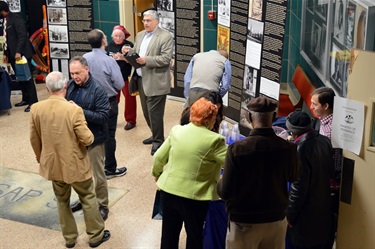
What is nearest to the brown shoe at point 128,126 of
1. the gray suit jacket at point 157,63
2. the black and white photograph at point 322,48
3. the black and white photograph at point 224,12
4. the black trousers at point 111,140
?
the gray suit jacket at point 157,63

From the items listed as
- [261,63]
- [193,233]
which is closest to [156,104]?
[261,63]

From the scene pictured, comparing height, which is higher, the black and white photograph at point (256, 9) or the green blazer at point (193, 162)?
the black and white photograph at point (256, 9)

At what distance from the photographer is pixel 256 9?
672 centimetres

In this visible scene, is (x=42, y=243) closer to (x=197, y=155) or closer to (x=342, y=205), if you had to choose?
(x=197, y=155)

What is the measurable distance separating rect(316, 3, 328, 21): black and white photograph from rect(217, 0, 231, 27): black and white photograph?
1.64 meters

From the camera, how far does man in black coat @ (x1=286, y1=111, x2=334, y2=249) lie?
3.80 metres

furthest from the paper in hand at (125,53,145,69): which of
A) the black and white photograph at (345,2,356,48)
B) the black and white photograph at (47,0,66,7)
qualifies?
the black and white photograph at (47,0,66,7)

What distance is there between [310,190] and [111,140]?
2.73m

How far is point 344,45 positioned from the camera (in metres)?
5.05

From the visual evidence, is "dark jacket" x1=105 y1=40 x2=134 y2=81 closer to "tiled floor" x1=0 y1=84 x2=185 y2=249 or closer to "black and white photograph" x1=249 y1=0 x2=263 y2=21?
"tiled floor" x1=0 y1=84 x2=185 y2=249

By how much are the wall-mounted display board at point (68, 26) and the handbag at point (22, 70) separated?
3.72 feet

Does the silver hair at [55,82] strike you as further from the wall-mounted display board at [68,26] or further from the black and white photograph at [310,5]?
the wall-mounted display board at [68,26]

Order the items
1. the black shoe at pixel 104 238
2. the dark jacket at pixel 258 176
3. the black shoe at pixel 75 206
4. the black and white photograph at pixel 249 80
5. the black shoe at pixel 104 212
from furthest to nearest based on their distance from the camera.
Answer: the black and white photograph at pixel 249 80 → the black shoe at pixel 75 206 → the black shoe at pixel 104 212 → the black shoe at pixel 104 238 → the dark jacket at pixel 258 176

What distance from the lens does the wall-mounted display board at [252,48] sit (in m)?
6.37
